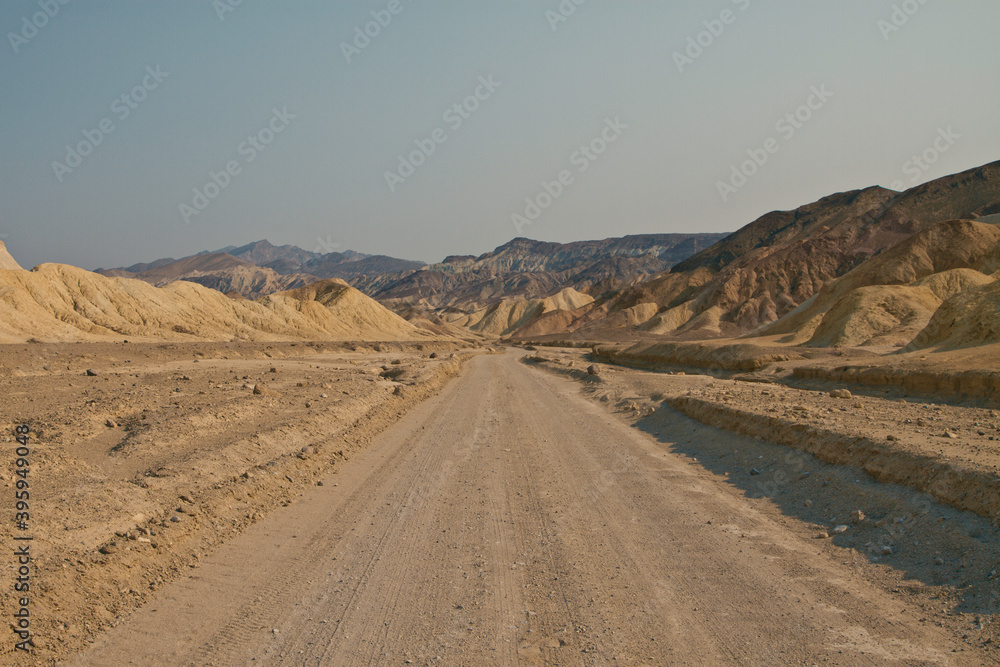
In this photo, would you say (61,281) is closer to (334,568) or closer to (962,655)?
(334,568)

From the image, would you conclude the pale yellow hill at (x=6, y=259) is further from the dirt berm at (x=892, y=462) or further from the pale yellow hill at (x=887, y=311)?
the pale yellow hill at (x=887, y=311)

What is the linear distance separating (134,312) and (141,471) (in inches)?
2152

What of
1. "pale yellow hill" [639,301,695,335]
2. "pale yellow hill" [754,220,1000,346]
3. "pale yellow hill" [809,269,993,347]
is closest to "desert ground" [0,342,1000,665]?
"pale yellow hill" [809,269,993,347]

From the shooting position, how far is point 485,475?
386 inches

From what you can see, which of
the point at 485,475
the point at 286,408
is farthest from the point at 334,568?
the point at 286,408

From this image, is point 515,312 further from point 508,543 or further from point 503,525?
point 508,543

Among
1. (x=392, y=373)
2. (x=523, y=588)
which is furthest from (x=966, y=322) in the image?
(x=523, y=588)

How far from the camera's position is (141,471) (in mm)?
8258

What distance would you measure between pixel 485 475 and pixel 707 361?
→ 30459 mm

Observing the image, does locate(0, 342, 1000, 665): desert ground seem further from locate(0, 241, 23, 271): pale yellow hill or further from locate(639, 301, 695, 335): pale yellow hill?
locate(639, 301, 695, 335): pale yellow hill

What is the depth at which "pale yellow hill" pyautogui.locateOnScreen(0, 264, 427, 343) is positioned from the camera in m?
44.2

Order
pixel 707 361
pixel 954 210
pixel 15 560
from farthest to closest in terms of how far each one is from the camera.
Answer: pixel 954 210 < pixel 707 361 < pixel 15 560

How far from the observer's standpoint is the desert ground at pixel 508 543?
457 cm

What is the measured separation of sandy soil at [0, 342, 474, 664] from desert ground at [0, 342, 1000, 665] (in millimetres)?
39
